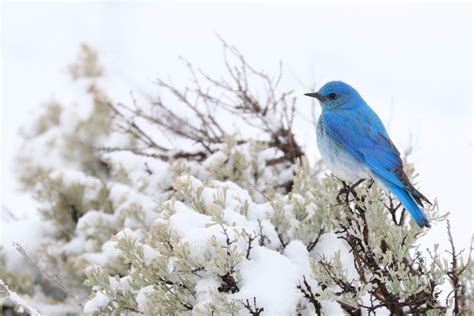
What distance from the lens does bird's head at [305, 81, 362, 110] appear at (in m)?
4.26

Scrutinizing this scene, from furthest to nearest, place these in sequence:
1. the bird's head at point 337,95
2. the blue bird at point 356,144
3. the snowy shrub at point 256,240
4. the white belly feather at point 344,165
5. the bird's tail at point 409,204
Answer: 1. the bird's head at point 337,95
2. the white belly feather at point 344,165
3. the blue bird at point 356,144
4. the snowy shrub at point 256,240
5. the bird's tail at point 409,204

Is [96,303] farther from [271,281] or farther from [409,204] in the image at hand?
[409,204]

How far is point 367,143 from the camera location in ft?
13.0

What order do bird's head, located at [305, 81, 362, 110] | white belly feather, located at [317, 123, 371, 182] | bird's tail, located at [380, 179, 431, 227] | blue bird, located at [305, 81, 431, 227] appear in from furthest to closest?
1. bird's head, located at [305, 81, 362, 110]
2. white belly feather, located at [317, 123, 371, 182]
3. blue bird, located at [305, 81, 431, 227]
4. bird's tail, located at [380, 179, 431, 227]

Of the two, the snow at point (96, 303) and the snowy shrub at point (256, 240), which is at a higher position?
the snowy shrub at point (256, 240)

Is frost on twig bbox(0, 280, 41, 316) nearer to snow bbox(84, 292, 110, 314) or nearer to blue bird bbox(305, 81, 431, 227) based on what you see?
snow bbox(84, 292, 110, 314)

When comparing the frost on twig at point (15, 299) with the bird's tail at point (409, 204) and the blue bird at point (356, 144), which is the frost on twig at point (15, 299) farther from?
the bird's tail at point (409, 204)

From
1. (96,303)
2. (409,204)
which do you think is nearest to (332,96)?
(409,204)

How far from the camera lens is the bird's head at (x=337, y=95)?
14.0 feet

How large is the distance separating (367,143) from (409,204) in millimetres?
621

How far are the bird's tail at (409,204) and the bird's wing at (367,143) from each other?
26mm

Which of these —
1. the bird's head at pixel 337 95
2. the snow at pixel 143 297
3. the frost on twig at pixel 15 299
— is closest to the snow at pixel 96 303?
the snow at pixel 143 297

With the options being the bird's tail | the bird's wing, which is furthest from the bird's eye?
the bird's tail

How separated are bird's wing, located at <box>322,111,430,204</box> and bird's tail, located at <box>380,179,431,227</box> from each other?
0.03 m
